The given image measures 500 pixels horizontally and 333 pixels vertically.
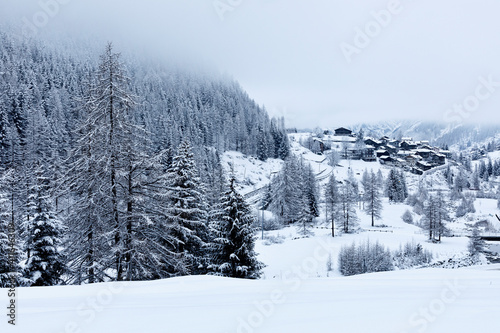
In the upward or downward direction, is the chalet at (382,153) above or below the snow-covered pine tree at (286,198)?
above

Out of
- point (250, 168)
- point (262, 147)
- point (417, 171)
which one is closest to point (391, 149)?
point (417, 171)

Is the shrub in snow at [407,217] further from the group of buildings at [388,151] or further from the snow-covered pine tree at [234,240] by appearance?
the group of buildings at [388,151]

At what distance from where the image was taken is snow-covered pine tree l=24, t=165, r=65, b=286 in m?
12.0

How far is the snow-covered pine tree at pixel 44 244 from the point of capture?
12047 millimetres

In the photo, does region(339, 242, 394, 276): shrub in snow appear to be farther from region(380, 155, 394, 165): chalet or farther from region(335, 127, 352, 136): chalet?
region(335, 127, 352, 136): chalet

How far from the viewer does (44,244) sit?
12.4m

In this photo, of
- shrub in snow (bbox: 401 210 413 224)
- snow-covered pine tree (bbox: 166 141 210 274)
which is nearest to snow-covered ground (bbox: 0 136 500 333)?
snow-covered pine tree (bbox: 166 141 210 274)

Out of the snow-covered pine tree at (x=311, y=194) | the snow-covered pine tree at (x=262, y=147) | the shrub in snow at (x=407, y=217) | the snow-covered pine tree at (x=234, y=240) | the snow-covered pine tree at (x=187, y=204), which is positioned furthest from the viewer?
the snow-covered pine tree at (x=262, y=147)

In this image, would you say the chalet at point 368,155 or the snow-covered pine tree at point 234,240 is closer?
the snow-covered pine tree at point 234,240

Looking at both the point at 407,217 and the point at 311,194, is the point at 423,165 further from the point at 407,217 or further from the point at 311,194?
the point at 311,194

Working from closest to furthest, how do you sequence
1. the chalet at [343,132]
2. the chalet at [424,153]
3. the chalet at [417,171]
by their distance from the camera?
1. the chalet at [417,171]
2. the chalet at [424,153]
3. the chalet at [343,132]

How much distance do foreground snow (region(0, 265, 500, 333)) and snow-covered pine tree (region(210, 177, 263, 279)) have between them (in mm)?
11119

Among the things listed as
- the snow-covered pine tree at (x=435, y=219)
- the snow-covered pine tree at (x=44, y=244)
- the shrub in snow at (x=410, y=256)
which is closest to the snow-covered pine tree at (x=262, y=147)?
the snow-covered pine tree at (x=435, y=219)

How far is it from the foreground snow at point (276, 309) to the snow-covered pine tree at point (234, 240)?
11.1 metres
